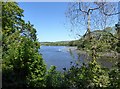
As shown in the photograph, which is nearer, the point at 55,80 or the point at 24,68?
the point at 55,80

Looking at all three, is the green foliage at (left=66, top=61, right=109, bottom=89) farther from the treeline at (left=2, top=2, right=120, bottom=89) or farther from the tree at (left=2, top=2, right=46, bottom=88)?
the tree at (left=2, top=2, right=46, bottom=88)

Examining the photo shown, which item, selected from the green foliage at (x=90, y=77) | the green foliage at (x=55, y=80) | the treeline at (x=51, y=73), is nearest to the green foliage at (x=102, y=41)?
the treeline at (x=51, y=73)

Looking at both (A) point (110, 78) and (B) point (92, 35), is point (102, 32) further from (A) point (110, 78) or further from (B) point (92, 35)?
(A) point (110, 78)

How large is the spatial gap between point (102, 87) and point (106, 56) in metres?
0.66

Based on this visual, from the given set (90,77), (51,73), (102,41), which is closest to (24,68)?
(51,73)

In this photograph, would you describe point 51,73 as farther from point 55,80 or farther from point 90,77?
point 90,77

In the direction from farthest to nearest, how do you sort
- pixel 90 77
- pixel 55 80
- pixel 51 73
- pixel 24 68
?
pixel 24 68 < pixel 51 73 < pixel 55 80 < pixel 90 77

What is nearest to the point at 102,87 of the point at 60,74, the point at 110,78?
the point at 110,78

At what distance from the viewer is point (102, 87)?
Answer: 209 inches

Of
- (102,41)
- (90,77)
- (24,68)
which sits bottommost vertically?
(90,77)

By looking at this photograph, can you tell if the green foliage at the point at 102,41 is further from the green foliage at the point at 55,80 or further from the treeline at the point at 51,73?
the green foliage at the point at 55,80

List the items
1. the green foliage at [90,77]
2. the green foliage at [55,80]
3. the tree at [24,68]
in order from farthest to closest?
the tree at [24,68] < the green foliage at [55,80] < the green foliage at [90,77]

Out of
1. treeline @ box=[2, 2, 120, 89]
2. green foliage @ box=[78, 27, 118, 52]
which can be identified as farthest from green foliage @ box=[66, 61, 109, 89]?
green foliage @ box=[78, 27, 118, 52]

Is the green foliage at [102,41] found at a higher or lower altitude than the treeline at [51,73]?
higher
